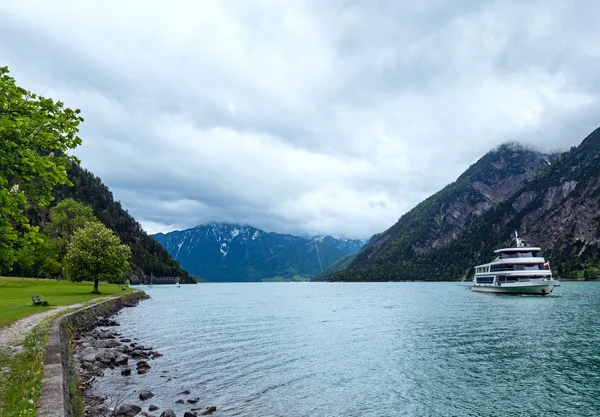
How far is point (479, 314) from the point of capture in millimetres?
68875

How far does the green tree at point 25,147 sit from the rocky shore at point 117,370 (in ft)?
29.4

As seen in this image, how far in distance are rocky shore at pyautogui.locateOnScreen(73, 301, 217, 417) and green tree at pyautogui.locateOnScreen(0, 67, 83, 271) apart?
8.97 m

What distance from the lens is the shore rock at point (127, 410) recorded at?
1957cm

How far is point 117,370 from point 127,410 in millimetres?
11548

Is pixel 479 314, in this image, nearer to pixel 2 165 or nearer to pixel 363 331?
pixel 363 331

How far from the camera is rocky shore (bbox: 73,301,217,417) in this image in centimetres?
2023

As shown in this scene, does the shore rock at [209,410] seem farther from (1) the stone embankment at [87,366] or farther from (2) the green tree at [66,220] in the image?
(2) the green tree at [66,220]

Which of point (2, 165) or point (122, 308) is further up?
point (2, 165)

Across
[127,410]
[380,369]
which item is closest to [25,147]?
[127,410]

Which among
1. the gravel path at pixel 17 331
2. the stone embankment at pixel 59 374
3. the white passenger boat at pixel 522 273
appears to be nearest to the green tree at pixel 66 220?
the stone embankment at pixel 59 374

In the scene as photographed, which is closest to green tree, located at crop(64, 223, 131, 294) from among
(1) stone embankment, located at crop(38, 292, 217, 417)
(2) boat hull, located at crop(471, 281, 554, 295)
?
(1) stone embankment, located at crop(38, 292, 217, 417)

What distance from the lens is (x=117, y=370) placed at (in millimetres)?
30047

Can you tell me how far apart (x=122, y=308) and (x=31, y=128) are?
7598 cm

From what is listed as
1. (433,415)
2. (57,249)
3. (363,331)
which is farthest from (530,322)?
(57,249)
